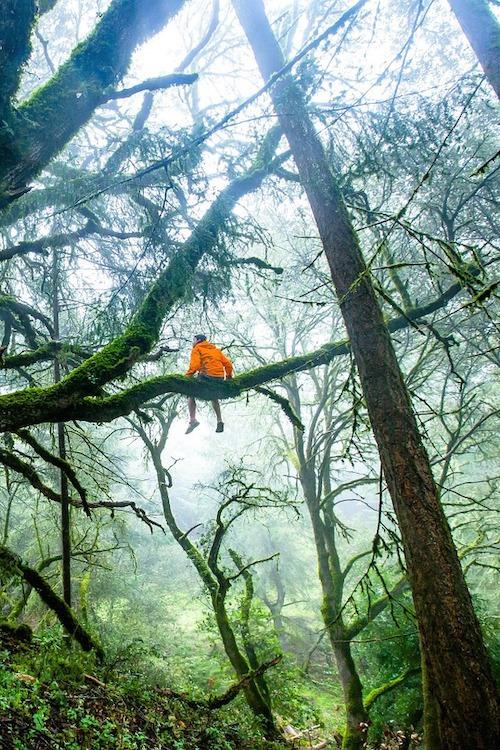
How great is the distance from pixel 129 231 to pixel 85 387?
3.16m

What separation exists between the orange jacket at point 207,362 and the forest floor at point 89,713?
304 centimetres

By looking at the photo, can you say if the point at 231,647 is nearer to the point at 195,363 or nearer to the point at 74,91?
the point at 195,363

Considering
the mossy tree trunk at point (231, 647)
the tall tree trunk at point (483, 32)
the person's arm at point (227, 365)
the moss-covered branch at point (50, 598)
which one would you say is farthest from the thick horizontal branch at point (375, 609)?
the tall tree trunk at point (483, 32)

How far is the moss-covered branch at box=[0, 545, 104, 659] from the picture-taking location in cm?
370

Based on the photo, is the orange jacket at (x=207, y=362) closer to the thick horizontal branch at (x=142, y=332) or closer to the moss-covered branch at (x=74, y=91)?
the thick horizontal branch at (x=142, y=332)

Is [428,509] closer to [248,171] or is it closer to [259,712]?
[248,171]

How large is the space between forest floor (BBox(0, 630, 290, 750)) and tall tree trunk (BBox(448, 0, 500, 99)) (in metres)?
6.06

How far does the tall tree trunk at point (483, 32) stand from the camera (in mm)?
3674

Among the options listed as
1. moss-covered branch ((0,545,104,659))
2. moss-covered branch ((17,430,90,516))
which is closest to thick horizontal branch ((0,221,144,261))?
moss-covered branch ((17,430,90,516))

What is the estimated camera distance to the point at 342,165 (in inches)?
197

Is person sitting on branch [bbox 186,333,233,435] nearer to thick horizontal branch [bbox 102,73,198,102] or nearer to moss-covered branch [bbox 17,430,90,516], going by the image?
moss-covered branch [bbox 17,430,90,516]

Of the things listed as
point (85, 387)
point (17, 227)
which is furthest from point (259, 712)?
point (17, 227)

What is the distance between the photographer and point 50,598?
14.1 feet

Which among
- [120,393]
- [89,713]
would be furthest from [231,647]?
[120,393]
